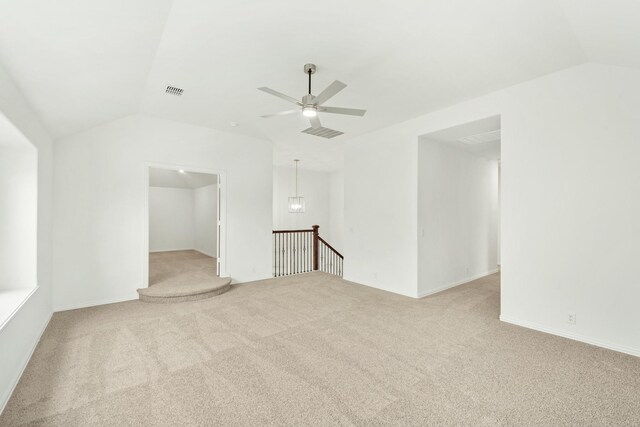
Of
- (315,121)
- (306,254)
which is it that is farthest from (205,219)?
(315,121)

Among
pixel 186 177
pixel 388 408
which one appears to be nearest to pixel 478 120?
pixel 388 408

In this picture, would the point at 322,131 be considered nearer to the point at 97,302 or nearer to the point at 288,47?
the point at 288,47

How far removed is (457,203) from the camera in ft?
18.3

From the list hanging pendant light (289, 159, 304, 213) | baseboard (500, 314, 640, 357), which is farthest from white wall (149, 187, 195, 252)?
baseboard (500, 314, 640, 357)

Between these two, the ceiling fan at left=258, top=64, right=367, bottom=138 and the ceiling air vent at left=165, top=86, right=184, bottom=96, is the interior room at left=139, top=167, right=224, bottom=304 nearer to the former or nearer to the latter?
the ceiling air vent at left=165, top=86, right=184, bottom=96

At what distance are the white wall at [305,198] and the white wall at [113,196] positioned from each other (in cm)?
388

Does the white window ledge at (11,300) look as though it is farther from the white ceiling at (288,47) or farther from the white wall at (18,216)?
the white ceiling at (288,47)

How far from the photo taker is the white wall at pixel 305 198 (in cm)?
964

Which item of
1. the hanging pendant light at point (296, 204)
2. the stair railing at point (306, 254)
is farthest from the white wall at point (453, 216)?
the hanging pendant light at point (296, 204)

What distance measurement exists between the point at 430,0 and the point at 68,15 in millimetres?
2648

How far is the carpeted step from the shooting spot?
4539 mm

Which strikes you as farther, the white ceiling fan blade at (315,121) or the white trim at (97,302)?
the white trim at (97,302)

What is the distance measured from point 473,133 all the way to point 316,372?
14.3 feet

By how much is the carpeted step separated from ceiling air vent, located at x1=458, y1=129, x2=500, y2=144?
5.11 m
